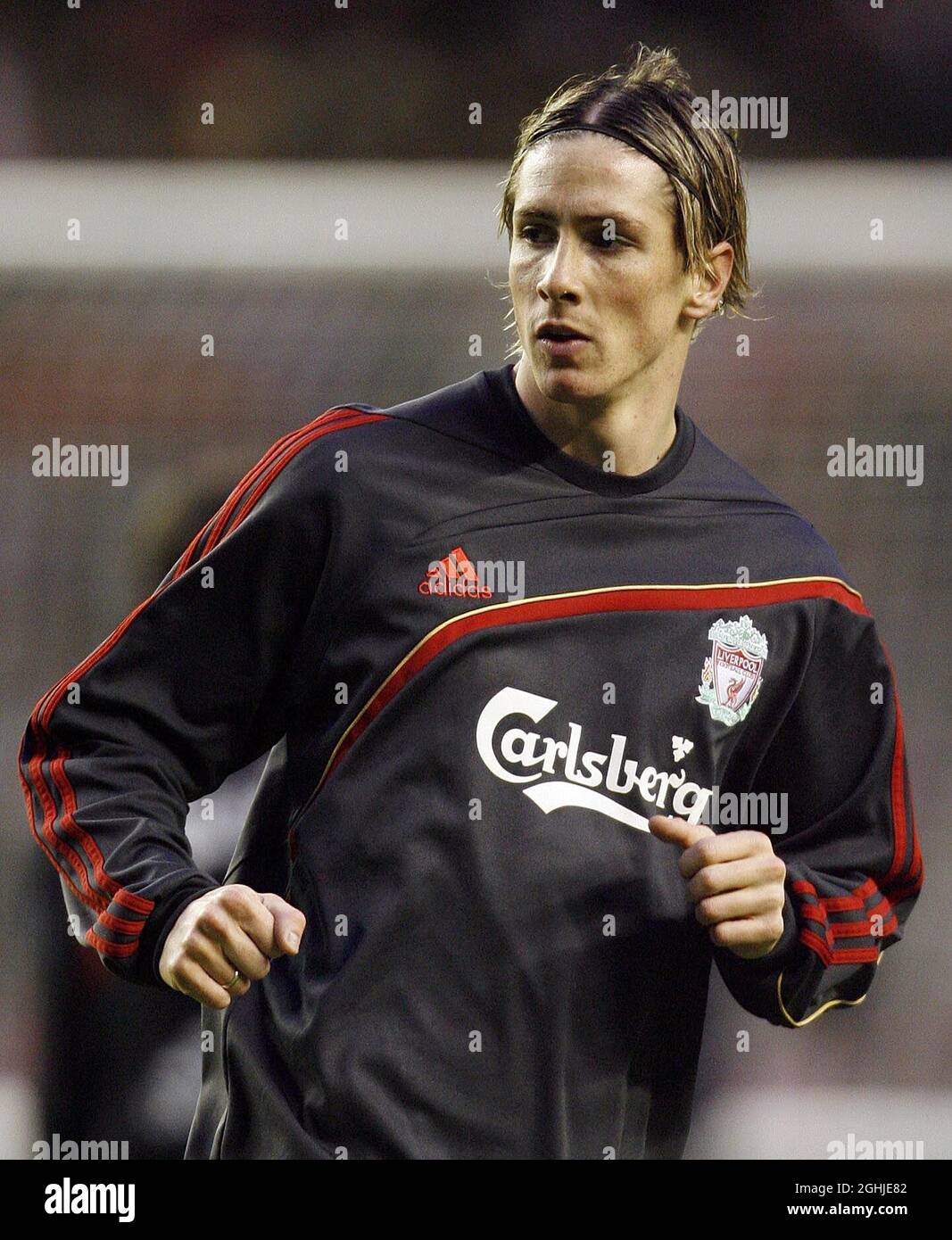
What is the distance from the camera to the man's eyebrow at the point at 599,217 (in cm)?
147

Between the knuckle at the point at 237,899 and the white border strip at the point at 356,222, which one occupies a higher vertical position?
the white border strip at the point at 356,222

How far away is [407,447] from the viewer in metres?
1.50

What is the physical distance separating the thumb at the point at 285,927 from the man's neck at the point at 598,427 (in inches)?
19.0

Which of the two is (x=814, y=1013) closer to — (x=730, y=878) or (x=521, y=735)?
(x=730, y=878)

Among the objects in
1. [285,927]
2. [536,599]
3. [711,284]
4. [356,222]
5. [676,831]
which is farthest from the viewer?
[356,222]

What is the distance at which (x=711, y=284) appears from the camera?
1.60 m

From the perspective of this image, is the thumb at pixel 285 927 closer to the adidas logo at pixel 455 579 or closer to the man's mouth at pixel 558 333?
the adidas logo at pixel 455 579

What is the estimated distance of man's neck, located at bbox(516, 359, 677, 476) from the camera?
1521 millimetres

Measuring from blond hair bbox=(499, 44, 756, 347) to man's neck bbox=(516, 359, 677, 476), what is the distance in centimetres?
14

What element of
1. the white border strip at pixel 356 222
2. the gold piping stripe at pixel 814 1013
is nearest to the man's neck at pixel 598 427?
the gold piping stripe at pixel 814 1013

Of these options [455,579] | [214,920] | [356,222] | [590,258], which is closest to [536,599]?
[455,579]

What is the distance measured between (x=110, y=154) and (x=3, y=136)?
0.18 metres

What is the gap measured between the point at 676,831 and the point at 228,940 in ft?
1.15
